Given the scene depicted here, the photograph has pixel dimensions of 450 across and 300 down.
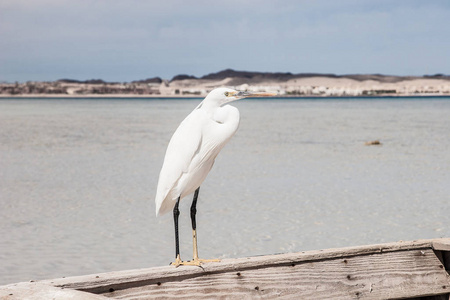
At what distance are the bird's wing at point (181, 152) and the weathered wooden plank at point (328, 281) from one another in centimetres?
63

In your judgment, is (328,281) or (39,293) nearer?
(39,293)

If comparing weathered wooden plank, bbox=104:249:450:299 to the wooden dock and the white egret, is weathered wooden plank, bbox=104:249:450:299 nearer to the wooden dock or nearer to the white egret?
the wooden dock

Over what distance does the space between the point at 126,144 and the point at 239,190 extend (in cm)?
972

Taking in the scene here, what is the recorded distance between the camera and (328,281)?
8.86 feet

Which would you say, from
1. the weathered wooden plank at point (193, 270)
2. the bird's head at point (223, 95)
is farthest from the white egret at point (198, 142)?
the weathered wooden plank at point (193, 270)

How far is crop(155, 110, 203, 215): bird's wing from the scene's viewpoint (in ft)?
9.63

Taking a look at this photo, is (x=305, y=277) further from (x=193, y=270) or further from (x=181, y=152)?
(x=181, y=152)

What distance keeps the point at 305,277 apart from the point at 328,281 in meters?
0.12

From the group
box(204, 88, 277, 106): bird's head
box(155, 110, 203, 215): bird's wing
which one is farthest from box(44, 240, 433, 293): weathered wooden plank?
box(204, 88, 277, 106): bird's head

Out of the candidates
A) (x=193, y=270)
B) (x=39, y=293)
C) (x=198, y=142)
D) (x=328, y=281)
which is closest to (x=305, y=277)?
(x=328, y=281)

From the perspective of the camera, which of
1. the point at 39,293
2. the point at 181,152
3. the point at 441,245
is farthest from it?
the point at 181,152

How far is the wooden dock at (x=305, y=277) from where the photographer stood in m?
2.36

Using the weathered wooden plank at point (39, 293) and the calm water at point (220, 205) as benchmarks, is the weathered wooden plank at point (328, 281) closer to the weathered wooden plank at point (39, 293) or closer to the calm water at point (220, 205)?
the weathered wooden plank at point (39, 293)

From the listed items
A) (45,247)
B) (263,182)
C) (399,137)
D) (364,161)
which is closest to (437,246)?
(45,247)
